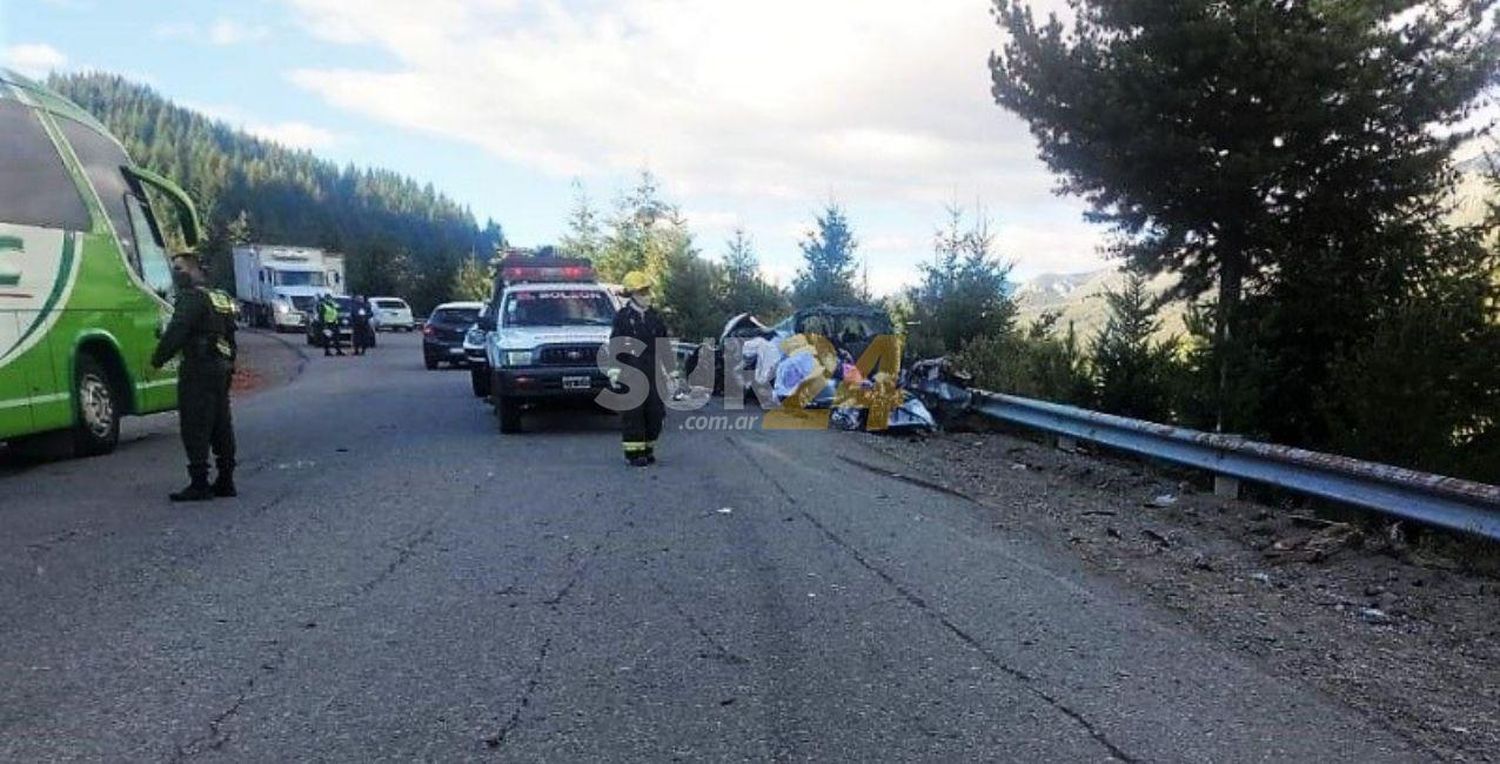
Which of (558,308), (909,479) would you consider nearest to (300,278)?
(558,308)

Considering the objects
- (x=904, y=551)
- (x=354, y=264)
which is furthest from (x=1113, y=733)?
(x=354, y=264)

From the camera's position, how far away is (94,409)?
991 cm

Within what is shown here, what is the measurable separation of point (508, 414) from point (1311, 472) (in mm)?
8455

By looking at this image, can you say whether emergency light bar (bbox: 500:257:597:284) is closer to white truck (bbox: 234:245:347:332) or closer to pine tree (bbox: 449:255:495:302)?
white truck (bbox: 234:245:347:332)

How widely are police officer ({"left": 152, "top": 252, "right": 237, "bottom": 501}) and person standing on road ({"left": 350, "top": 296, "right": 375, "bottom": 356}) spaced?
24840mm

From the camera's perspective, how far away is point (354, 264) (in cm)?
8156

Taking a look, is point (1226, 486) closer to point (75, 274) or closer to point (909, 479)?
point (909, 479)

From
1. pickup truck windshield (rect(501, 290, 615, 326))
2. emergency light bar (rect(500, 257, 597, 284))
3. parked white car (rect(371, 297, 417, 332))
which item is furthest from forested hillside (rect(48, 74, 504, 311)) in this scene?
pickup truck windshield (rect(501, 290, 615, 326))

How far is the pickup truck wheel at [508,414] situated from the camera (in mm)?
11914

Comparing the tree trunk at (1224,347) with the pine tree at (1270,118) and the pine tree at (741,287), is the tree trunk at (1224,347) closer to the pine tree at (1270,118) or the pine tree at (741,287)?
the pine tree at (1270,118)

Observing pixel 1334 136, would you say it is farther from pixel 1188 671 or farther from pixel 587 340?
pixel 1188 671

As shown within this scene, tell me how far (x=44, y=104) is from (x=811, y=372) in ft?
31.3

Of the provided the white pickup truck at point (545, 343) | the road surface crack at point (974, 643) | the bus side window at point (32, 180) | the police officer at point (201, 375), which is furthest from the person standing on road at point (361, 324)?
the road surface crack at point (974, 643)

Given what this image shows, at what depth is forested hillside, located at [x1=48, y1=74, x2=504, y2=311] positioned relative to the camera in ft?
386
